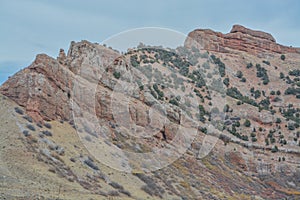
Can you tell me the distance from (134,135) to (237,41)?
5413cm

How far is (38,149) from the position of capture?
72.9 ft

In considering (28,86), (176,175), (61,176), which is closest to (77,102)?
(28,86)

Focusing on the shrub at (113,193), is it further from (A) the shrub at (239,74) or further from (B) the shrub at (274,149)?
(A) the shrub at (239,74)

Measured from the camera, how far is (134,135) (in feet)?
107

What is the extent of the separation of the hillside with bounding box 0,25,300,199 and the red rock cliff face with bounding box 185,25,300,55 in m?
18.7

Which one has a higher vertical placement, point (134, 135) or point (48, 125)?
point (134, 135)

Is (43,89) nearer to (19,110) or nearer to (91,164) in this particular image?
(19,110)

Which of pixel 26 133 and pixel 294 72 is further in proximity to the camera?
pixel 294 72

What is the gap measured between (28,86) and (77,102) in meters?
4.32

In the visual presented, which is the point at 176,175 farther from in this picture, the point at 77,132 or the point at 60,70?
the point at 60,70

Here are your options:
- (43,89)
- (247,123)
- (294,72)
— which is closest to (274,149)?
(247,123)

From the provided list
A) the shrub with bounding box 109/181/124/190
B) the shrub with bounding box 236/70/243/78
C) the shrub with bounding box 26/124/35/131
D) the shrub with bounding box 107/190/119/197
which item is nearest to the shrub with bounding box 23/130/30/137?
the shrub with bounding box 26/124/35/131

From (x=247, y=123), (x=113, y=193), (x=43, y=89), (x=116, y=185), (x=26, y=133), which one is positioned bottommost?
(x=113, y=193)

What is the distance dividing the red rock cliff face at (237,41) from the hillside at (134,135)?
18.7 meters
